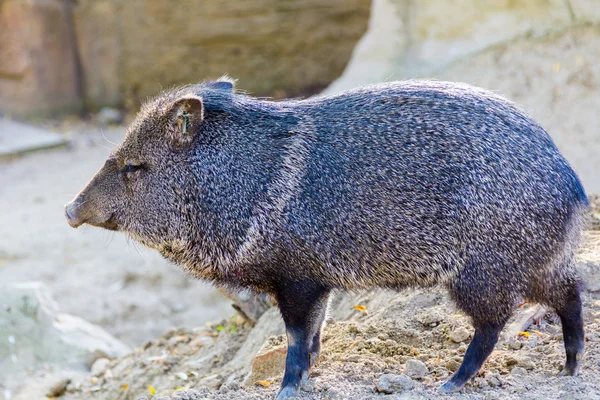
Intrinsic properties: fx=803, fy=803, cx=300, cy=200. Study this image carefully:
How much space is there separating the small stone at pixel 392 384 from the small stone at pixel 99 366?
106 inches

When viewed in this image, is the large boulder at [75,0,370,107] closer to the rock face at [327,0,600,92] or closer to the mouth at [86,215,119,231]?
the rock face at [327,0,600,92]

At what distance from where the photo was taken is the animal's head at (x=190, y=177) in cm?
354

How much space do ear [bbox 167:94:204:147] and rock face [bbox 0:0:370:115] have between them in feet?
30.2

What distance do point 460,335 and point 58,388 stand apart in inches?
109

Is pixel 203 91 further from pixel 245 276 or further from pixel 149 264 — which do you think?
pixel 149 264

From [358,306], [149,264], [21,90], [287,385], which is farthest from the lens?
[21,90]

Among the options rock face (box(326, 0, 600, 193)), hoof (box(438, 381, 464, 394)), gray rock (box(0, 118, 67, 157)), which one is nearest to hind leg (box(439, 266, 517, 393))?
hoof (box(438, 381, 464, 394))

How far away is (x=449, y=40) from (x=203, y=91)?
5.65m

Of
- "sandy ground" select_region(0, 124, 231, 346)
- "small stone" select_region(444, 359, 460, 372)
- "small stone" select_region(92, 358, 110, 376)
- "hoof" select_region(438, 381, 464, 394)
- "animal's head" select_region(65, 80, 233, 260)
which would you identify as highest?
"animal's head" select_region(65, 80, 233, 260)

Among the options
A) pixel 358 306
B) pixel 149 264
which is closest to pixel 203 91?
pixel 358 306

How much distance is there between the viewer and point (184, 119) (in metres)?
3.63

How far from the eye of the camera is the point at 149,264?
8102 mm

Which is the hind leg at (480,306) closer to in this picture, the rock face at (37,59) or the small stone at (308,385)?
the small stone at (308,385)

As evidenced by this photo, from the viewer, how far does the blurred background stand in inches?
291
